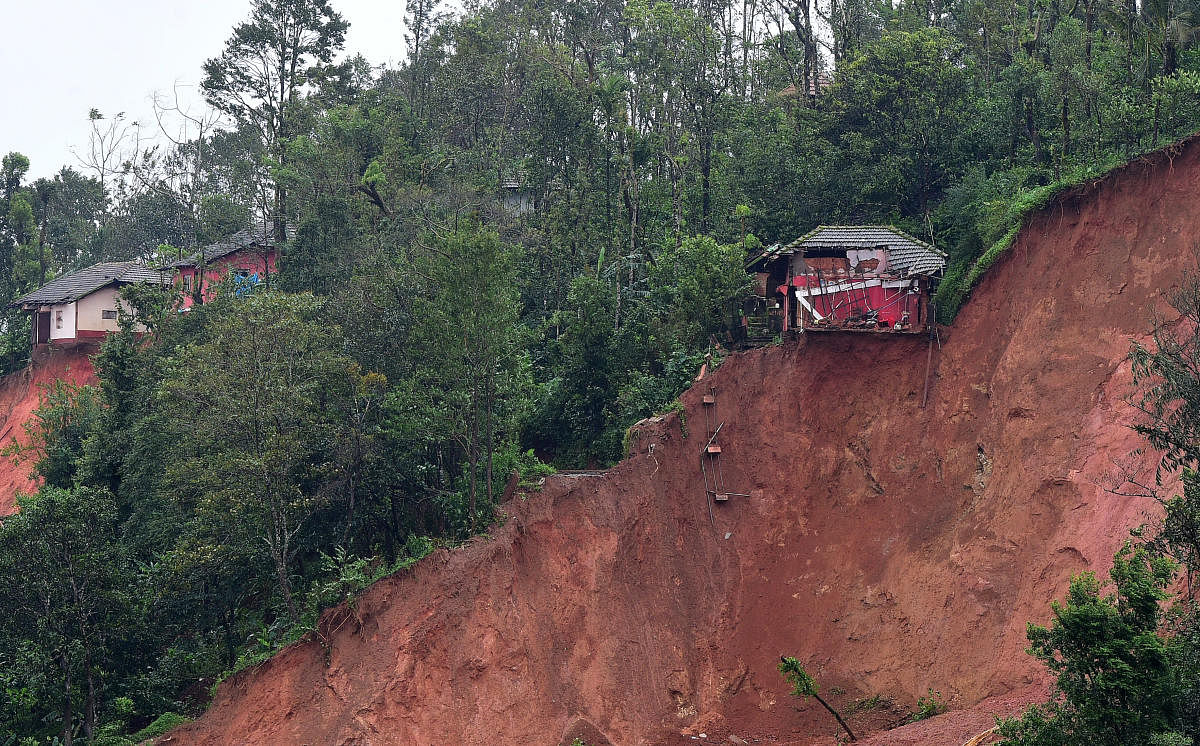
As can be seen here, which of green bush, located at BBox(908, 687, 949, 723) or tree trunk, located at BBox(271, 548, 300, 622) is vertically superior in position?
tree trunk, located at BBox(271, 548, 300, 622)

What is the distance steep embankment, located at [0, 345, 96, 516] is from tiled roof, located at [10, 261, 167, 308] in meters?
1.91

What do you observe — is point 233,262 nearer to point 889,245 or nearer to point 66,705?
point 66,705

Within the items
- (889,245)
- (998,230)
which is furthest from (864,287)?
(998,230)

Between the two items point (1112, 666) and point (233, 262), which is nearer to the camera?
point (1112, 666)

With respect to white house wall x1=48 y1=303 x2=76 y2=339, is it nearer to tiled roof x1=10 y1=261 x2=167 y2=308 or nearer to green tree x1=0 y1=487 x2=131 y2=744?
tiled roof x1=10 y1=261 x2=167 y2=308

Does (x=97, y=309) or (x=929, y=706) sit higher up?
(x=97, y=309)

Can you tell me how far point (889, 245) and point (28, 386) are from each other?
103 ft

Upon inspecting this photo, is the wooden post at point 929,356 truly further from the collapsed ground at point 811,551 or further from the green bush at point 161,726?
the green bush at point 161,726

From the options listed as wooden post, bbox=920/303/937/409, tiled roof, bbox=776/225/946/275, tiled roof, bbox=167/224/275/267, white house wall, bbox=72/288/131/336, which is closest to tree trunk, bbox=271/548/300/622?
tiled roof, bbox=776/225/946/275

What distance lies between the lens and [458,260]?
76.6 feet

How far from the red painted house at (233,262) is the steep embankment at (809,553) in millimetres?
16995

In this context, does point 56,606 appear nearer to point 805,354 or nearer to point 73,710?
point 73,710

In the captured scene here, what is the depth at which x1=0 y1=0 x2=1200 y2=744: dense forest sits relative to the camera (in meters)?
23.1

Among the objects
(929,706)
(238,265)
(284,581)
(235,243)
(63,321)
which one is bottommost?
(929,706)
